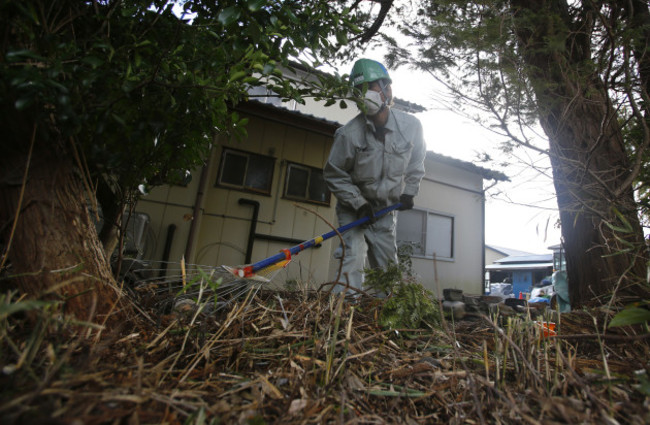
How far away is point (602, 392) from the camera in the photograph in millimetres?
802

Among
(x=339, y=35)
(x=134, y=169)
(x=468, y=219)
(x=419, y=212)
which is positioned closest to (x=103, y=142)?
(x=134, y=169)

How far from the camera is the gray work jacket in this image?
2.79 m

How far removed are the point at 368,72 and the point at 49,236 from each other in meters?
2.58

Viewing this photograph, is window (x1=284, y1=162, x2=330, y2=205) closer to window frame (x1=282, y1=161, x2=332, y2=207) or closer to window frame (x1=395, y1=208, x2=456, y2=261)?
window frame (x1=282, y1=161, x2=332, y2=207)

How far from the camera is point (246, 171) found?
491 centimetres

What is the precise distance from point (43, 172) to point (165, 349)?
2.38 feet

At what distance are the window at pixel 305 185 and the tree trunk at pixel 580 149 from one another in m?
3.44

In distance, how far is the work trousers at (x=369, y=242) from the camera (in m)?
2.66

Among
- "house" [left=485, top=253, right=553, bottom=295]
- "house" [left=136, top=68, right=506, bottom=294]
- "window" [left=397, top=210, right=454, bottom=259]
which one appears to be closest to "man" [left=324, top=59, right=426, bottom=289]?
"house" [left=136, top=68, right=506, bottom=294]

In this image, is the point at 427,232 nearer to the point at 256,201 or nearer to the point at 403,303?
the point at 256,201

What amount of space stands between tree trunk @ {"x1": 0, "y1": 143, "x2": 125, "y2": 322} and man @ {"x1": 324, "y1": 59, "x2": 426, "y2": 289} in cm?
193

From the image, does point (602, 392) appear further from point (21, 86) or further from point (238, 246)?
point (238, 246)

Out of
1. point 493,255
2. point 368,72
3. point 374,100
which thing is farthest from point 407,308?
point 493,255

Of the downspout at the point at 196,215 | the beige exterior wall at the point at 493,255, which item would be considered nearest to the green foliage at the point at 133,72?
the downspout at the point at 196,215
